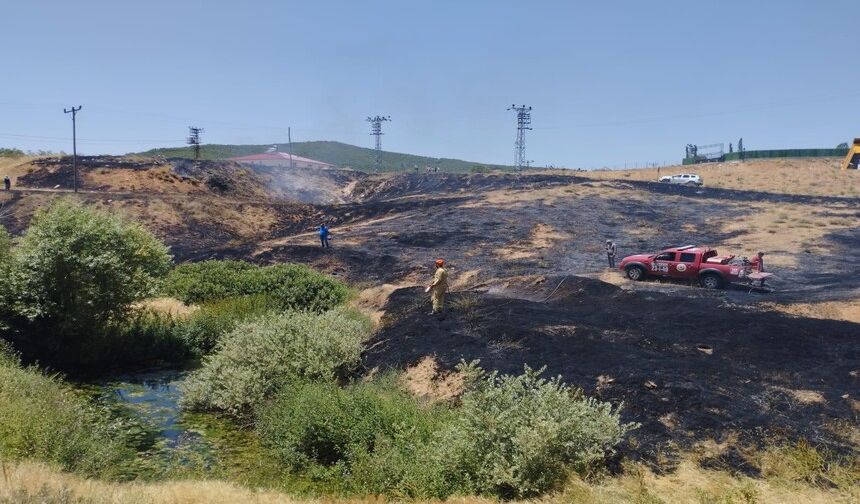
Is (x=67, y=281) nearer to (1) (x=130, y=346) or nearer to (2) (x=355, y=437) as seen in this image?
(1) (x=130, y=346)

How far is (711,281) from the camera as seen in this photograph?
1119 inches

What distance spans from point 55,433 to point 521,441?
8.71m

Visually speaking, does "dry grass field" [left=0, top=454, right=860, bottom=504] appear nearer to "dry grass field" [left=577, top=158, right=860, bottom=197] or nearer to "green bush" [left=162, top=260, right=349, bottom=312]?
"green bush" [left=162, top=260, right=349, bottom=312]

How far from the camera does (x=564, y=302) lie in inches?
1018

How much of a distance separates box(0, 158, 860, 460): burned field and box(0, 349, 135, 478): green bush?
7673 mm

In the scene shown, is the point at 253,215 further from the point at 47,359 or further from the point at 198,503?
the point at 198,503

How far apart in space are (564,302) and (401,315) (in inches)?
249

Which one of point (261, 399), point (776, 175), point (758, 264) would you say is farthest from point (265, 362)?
point (776, 175)

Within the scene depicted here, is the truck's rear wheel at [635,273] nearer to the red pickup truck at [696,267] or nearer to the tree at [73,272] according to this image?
the red pickup truck at [696,267]

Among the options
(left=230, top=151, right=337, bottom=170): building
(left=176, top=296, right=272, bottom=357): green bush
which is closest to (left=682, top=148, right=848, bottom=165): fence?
(left=230, top=151, right=337, bottom=170): building

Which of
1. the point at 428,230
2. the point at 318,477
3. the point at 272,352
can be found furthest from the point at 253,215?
the point at 318,477

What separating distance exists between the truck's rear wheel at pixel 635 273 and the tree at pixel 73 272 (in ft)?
66.5

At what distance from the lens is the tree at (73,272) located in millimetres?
21297

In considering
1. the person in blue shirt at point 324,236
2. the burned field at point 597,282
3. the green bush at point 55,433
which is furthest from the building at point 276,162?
the green bush at point 55,433
